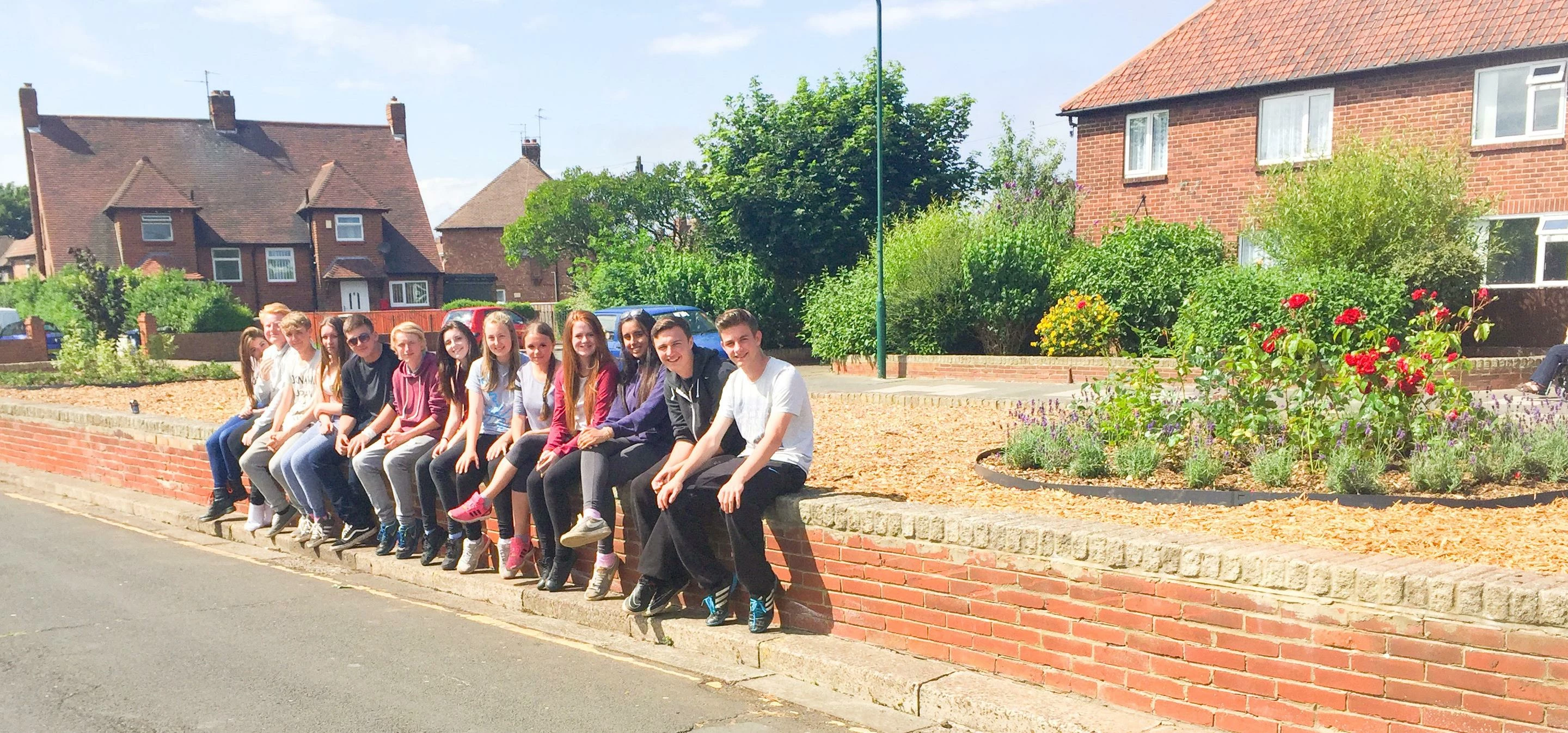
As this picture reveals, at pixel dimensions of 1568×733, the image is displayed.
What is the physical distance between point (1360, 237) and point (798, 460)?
48.2 feet

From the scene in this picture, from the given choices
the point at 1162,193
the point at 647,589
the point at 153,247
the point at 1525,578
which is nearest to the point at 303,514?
the point at 647,589

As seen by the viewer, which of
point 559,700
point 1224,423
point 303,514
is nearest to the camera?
point 559,700

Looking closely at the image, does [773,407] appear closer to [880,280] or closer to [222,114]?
[880,280]

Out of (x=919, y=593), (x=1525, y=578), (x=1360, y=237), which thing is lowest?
(x=919, y=593)

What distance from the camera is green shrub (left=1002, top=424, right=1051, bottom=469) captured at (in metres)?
Answer: 7.55

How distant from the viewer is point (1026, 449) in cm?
757

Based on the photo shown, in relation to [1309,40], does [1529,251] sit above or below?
below

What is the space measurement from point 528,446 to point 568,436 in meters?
0.33

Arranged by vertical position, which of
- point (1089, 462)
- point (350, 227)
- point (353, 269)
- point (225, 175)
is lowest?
point (1089, 462)

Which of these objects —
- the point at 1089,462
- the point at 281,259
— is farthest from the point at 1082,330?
the point at 281,259

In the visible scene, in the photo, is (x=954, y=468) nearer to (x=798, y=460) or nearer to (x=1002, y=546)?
(x=798, y=460)

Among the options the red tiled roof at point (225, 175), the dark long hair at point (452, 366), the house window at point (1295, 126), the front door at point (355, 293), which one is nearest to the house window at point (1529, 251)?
the house window at point (1295, 126)

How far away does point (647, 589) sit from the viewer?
6.25m

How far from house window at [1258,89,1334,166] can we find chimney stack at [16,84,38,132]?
5128 cm
